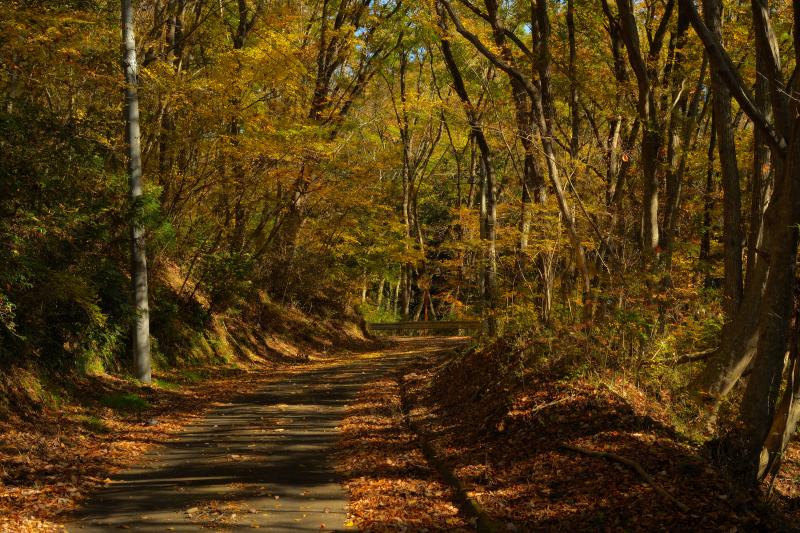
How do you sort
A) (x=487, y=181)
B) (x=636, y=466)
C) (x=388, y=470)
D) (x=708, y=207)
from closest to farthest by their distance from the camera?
1. (x=636, y=466)
2. (x=388, y=470)
3. (x=487, y=181)
4. (x=708, y=207)

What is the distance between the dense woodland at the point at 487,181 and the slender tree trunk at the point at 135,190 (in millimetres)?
44

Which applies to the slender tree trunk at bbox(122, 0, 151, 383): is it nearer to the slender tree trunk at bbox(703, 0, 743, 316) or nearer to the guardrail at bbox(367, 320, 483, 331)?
the slender tree trunk at bbox(703, 0, 743, 316)

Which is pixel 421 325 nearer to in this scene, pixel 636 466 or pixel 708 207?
pixel 708 207

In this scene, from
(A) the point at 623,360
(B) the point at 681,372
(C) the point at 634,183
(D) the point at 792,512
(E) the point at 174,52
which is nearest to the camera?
(D) the point at 792,512

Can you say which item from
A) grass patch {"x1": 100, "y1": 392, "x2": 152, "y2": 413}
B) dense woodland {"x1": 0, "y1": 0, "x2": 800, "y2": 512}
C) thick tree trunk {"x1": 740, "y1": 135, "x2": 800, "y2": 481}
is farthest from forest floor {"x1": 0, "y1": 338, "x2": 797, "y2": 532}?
dense woodland {"x1": 0, "y1": 0, "x2": 800, "y2": 512}

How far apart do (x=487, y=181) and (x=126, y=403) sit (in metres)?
10.4

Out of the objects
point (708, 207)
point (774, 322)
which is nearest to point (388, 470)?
point (774, 322)

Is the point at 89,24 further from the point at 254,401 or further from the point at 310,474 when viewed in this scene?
the point at 310,474

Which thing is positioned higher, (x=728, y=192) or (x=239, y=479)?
(x=728, y=192)

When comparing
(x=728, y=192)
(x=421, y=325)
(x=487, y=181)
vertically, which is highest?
(x=487, y=181)

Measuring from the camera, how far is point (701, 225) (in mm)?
20453

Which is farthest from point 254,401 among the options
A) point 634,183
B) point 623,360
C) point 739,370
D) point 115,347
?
point 634,183

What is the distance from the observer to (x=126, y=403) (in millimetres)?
11484

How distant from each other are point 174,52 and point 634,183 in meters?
13.3
